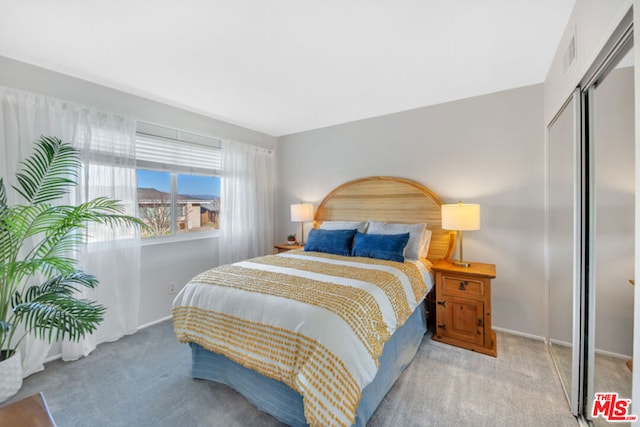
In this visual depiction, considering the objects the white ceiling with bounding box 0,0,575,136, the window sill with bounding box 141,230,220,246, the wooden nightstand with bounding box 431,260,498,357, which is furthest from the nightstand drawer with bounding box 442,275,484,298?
the window sill with bounding box 141,230,220,246

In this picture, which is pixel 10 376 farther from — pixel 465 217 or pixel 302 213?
pixel 465 217

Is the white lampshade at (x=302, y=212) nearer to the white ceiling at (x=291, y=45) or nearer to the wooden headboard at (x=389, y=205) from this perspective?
the wooden headboard at (x=389, y=205)

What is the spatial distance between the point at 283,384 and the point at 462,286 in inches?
70.0

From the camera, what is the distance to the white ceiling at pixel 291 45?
1.58 m

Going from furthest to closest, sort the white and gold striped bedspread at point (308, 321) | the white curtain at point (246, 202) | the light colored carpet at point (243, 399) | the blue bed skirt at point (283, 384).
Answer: the white curtain at point (246, 202) → the light colored carpet at point (243, 399) → the blue bed skirt at point (283, 384) → the white and gold striped bedspread at point (308, 321)

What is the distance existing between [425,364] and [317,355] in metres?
1.31

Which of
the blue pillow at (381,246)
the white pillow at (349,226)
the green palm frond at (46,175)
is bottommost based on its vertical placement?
the blue pillow at (381,246)

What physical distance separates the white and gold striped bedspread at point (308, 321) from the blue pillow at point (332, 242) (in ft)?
1.99

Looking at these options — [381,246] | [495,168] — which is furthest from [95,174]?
[495,168]

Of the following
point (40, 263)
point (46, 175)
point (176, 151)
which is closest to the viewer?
point (40, 263)

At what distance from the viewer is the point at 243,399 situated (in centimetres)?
178

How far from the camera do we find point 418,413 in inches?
64.7

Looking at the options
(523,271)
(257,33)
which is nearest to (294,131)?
(257,33)

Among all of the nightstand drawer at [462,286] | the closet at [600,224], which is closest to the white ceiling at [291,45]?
the closet at [600,224]
